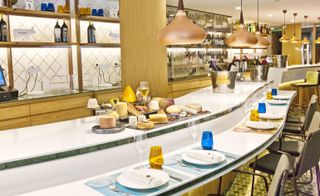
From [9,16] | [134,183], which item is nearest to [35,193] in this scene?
[134,183]

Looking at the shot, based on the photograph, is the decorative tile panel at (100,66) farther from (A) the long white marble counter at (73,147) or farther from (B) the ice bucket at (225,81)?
(A) the long white marble counter at (73,147)

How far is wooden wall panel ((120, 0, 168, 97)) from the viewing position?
4.12 meters

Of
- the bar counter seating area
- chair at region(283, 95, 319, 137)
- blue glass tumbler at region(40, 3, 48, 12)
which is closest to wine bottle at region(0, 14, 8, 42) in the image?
the bar counter seating area

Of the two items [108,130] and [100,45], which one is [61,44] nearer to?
[100,45]

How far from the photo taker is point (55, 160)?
5.82 ft

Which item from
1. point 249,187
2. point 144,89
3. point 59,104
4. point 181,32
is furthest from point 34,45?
point 249,187

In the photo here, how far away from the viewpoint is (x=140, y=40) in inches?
166

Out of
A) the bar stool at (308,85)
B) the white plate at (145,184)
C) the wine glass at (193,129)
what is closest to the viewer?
the white plate at (145,184)

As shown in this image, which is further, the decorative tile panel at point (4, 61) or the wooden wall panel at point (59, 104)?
the decorative tile panel at point (4, 61)

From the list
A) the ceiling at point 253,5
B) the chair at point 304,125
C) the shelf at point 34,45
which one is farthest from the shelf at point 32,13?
the chair at point 304,125

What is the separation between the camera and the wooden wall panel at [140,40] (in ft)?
13.5

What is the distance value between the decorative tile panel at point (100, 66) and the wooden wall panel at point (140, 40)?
1.58m

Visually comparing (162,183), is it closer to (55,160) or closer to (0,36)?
(55,160)

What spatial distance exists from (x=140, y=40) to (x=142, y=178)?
2749mm
